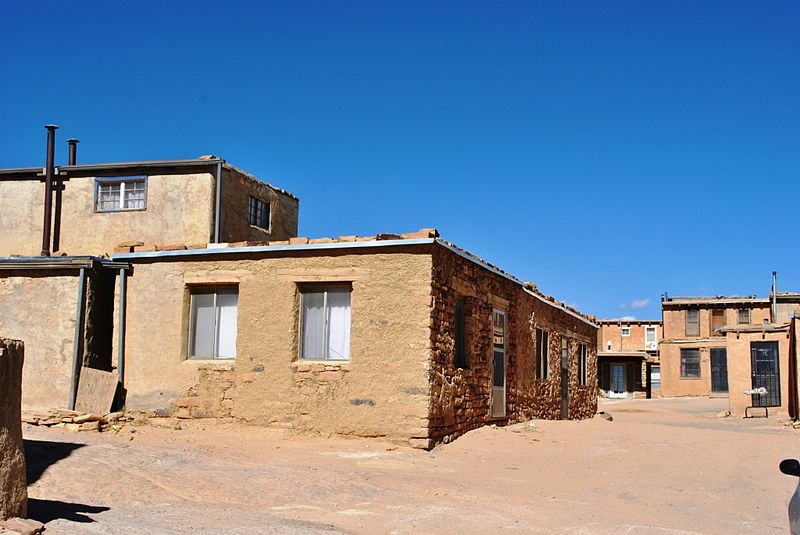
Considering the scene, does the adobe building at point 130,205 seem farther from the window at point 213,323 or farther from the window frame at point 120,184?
the window at point 213,323

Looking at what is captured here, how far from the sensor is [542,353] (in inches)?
867

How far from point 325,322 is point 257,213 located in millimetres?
7870

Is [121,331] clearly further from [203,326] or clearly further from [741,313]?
[741,313]

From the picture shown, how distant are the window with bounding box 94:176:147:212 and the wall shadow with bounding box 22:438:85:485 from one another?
30.8 ft

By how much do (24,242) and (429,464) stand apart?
44.0ft

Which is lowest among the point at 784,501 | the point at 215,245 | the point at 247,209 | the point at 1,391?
the point at 784,501

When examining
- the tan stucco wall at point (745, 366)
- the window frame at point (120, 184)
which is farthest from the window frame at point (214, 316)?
the tan stucco wall at point (745, 366)

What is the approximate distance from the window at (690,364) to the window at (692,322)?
4.01 meters

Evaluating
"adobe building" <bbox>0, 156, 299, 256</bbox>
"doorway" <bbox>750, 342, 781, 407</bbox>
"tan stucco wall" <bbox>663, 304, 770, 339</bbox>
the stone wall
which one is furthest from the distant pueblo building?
"tan stucco wall" <bbox>663, 304, 770, 339</bbox>

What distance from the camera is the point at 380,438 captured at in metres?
14.3

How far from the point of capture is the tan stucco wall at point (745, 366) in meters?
27.1

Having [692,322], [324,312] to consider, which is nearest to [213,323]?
[324,312]

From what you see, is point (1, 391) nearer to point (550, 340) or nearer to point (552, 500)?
point (552, 500)

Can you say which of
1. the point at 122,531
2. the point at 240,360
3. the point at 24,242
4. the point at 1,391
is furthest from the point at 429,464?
the point at 24,242
